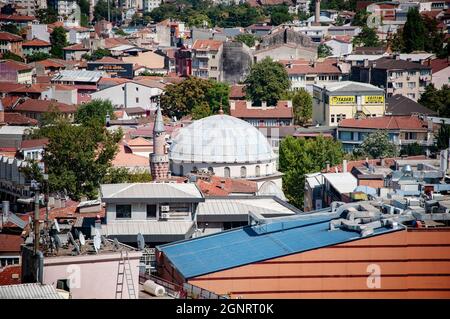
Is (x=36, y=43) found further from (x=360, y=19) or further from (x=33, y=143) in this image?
(x=33, y=143)

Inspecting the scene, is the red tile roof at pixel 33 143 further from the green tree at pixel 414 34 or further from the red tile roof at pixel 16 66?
the green tree at pixel 414 34

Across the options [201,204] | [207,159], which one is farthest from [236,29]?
[201,204]

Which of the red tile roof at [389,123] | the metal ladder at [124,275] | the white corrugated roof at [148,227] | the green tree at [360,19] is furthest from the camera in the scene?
the green tree at [360,19]

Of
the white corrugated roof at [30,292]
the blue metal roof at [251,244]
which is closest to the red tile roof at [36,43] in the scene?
the blue metal roof at [251,244]

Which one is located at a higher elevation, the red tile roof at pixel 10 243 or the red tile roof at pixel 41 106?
the red tile roof at pixel 10 243

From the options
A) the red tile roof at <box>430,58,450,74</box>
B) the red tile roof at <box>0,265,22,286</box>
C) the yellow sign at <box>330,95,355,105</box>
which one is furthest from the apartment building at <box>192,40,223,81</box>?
the red tile roof at <box>0,265,22,286</box>
